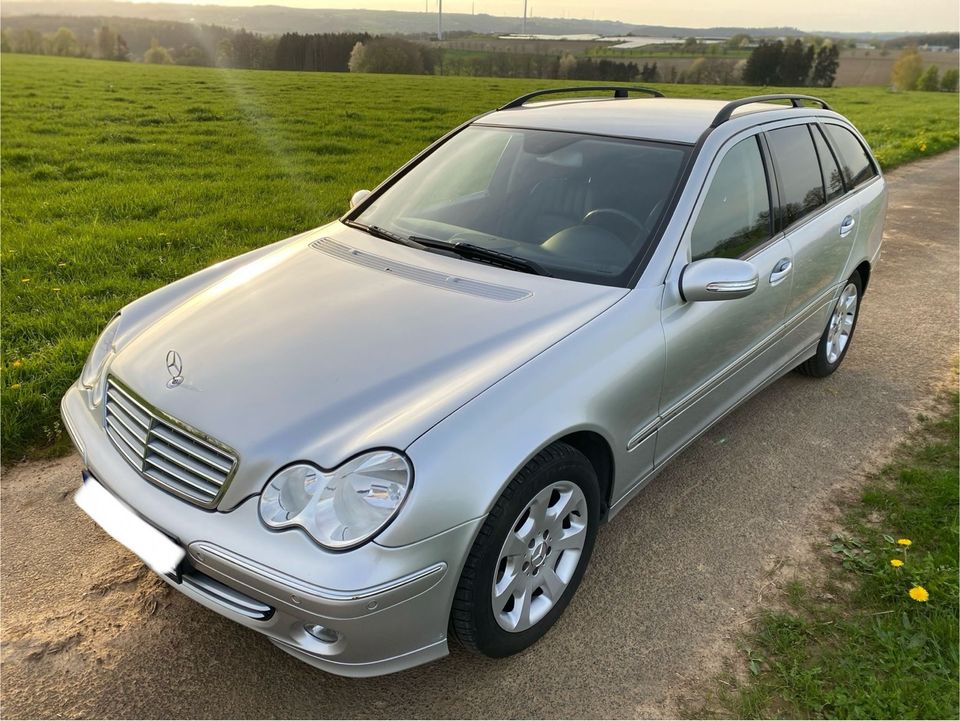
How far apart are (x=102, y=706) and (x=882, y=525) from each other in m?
3.00

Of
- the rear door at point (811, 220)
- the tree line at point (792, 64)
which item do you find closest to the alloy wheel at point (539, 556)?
the rear door at point (811, 220)

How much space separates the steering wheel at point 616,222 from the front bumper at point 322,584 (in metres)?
1.43

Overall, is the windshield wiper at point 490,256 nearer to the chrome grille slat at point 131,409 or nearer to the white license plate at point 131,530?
the chrome grille slat at point 131,409

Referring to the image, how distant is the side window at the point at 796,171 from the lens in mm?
3479

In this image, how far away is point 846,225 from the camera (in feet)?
13.0

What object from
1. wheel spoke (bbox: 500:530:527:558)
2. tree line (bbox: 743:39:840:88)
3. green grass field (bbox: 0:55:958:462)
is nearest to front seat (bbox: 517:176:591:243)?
wheel spoke (bbox: 500:530:527:558)

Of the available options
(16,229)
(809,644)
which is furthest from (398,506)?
(16,229)

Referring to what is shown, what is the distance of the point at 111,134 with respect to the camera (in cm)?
1149

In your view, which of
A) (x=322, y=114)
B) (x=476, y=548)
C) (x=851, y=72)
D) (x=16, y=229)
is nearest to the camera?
(x=476, y=548)

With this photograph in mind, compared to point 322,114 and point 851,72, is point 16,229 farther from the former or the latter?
point 851,72

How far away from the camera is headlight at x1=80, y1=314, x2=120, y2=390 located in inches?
105

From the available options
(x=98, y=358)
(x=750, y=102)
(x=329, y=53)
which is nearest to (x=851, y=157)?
(x=750, y=102)

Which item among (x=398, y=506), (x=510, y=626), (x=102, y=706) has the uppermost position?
(x=398, y=506)

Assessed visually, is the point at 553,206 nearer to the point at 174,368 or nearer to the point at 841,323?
the point at 174,368
